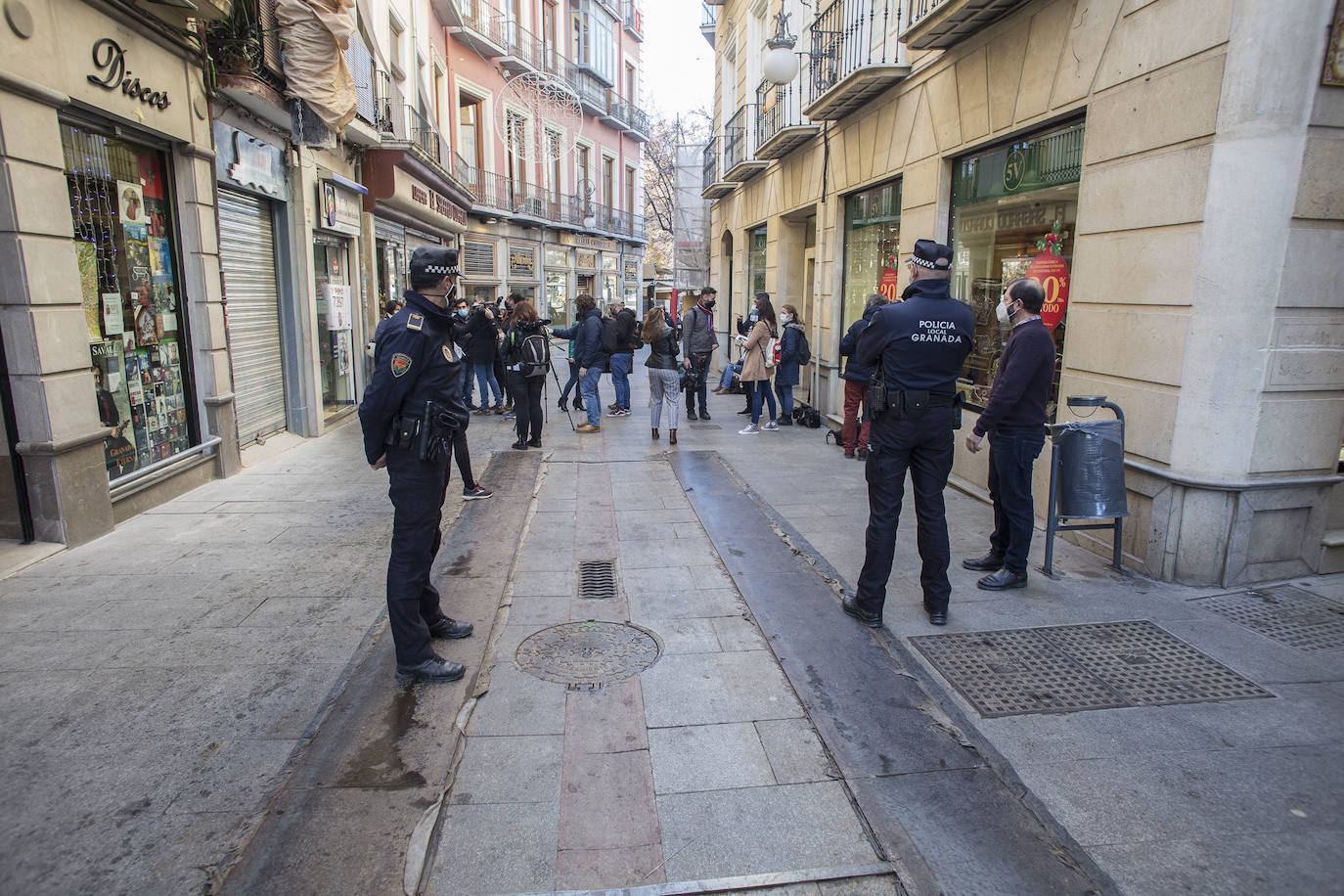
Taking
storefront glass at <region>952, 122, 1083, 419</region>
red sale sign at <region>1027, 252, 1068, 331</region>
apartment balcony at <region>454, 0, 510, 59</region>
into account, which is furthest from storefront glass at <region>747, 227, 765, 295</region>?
red sale sign at <region>1027, 252, 1068, 331</region>

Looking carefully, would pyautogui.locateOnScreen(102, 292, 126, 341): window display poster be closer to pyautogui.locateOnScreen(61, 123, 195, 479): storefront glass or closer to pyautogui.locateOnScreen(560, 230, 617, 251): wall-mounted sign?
pyautogui.locateOnScreen(61, 123, 195, 479): storefront glass

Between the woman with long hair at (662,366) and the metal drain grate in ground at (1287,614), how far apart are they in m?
6.40

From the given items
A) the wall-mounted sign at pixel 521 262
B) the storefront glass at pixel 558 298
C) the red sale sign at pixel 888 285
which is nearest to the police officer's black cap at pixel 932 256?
the red sale sign at pixel 888 285

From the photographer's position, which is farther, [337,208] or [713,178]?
[713,178]

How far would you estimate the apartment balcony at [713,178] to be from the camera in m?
18.8

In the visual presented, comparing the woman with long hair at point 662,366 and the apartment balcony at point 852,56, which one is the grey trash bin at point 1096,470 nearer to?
the apartment balcony at point 852,56

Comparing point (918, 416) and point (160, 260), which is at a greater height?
point (160, 260)

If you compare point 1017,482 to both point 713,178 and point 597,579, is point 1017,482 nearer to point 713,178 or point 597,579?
point 597,579

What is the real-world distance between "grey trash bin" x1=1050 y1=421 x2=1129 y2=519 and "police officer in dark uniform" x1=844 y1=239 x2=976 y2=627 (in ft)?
3.60

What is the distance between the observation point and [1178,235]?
488cm

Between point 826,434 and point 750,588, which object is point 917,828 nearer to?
point 750,588

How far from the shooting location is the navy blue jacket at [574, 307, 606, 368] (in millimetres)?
11172

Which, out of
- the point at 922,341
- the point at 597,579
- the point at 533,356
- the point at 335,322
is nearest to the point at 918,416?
the point at 922,341

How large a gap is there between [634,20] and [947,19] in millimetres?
28813
